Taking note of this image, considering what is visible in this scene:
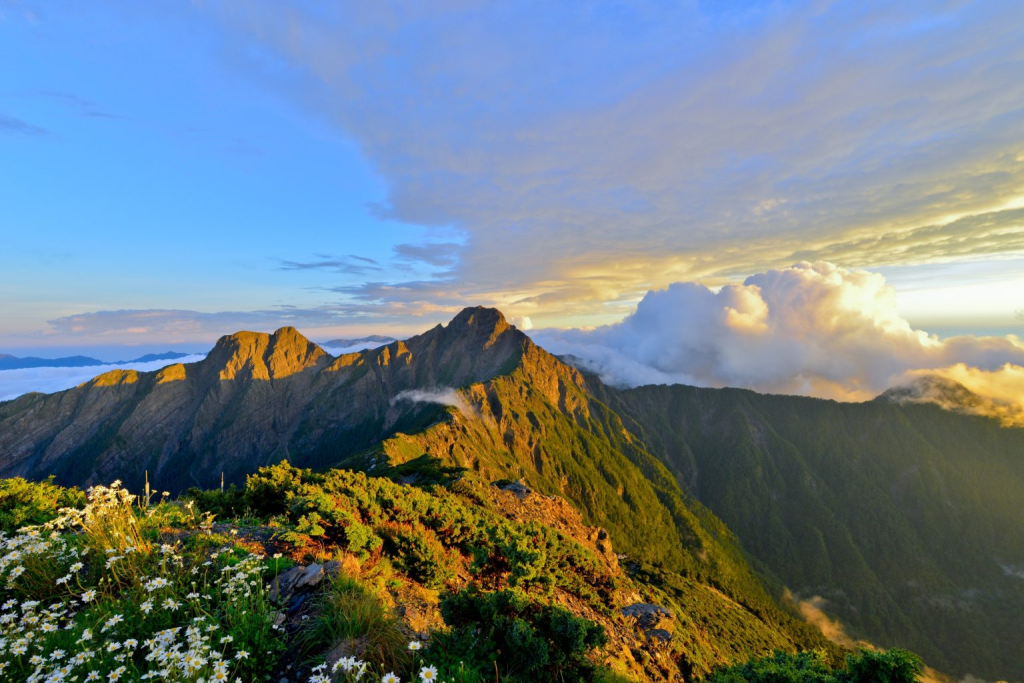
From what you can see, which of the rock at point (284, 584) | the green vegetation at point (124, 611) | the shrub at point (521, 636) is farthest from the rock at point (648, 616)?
the green vegetation at point (124, 611)

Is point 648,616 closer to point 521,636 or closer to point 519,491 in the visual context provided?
point 519,491

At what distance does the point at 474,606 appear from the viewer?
10.2 m

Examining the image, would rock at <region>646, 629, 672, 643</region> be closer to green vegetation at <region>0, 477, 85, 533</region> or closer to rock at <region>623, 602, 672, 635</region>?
rock at <region>623, 602, 672, 635</region>

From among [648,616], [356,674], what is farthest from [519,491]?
[356,674]

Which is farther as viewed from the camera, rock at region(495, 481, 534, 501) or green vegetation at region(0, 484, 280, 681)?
rock at region(495, 481, 534, 501)

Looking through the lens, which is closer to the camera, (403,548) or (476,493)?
(403,548)

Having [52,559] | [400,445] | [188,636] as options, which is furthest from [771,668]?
[400,445]

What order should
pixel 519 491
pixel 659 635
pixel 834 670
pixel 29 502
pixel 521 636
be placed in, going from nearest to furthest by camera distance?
1. pixel 521 636
2. pixel 29 502
3. pixel 834 670
4. pixel 659 635
5. pixel 519 491

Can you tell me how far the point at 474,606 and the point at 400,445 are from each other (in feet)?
389

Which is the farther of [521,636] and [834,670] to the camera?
[834,670]

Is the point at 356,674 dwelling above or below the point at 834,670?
above

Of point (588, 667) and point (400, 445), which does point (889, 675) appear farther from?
point (400, 445)

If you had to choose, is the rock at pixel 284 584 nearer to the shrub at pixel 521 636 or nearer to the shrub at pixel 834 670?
the shrub at pixel 521 636

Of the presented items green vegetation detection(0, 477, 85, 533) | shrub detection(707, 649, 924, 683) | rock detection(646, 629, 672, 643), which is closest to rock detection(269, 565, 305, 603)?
green vegetation detection(0, 477, 85, 533)
